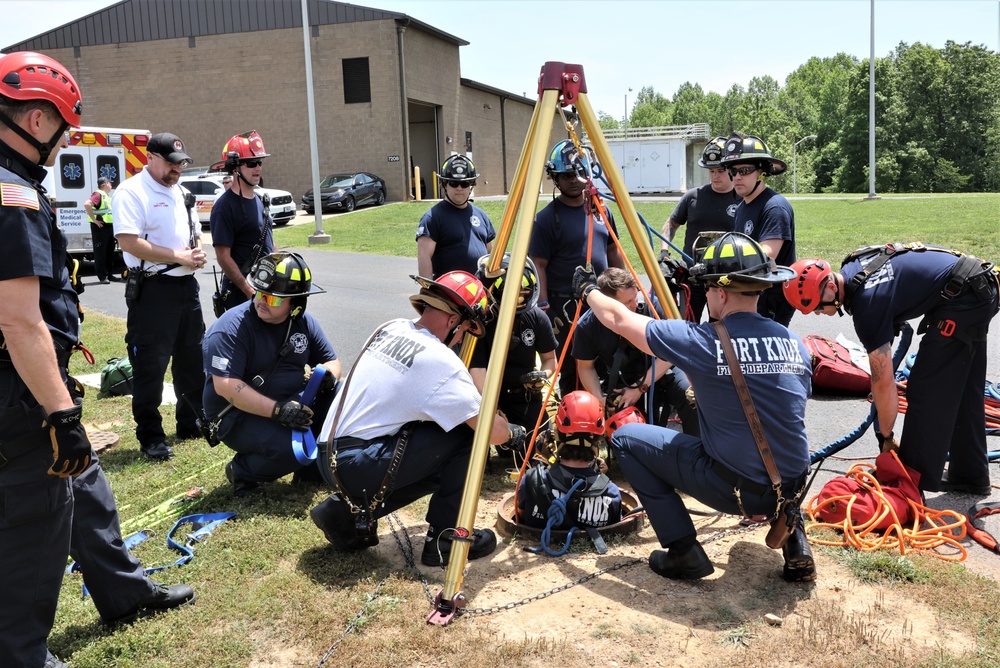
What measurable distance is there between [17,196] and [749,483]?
3.25 meters

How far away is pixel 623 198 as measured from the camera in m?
4.75

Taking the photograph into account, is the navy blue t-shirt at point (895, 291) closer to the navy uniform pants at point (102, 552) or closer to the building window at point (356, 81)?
the navy uniform pants at point (102, 552)

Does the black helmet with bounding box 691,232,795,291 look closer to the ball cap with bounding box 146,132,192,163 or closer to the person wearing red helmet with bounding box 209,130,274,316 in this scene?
the person wearing red helmet with bounding box 209,130,274,316

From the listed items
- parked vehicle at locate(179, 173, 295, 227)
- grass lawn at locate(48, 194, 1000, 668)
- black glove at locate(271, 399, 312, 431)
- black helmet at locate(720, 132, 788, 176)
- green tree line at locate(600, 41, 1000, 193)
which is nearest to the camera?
grass lawn at locate(48, 194, 1000, 668)

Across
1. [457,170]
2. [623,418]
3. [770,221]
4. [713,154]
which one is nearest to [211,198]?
[457,170]

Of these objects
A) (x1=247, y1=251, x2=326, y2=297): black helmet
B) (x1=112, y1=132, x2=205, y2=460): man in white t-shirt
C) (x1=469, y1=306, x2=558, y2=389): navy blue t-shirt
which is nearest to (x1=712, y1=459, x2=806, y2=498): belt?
(x1=469, y1=306, x2=558, y2=389): navy blue t-shirt

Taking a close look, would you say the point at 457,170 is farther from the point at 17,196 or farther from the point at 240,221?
the point at 17,196

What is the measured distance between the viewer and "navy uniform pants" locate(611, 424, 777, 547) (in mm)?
3959

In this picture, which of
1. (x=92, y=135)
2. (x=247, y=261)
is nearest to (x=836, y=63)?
(x=92, y=135)

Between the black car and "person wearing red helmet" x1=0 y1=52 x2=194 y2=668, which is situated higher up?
the black car

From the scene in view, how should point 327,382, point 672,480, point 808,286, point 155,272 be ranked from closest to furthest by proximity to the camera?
point 672,480 → point 808,286 → point 327,382 → point 155,272

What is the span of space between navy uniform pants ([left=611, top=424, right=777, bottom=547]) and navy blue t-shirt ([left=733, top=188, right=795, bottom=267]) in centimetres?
224

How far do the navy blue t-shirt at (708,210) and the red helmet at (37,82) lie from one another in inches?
194

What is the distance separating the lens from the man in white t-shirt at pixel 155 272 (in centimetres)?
581
